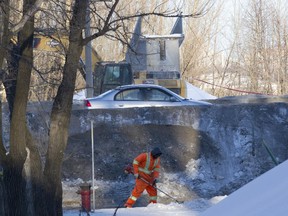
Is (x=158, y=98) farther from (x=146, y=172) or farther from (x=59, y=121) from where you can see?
(x=59, y=121)

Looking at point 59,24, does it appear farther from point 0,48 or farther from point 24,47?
point 0,48

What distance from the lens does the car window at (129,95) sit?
21469mm

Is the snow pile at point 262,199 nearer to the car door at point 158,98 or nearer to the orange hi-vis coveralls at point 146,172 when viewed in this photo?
the orange hi-vis coveralls at point 146,172

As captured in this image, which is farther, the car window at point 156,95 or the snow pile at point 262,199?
the car window at point 156,95

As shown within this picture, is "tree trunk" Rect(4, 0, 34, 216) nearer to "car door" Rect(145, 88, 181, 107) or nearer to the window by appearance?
"car door" Rect(145, 88, 181, 107)

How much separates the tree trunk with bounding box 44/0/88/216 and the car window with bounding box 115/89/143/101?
1071 cm

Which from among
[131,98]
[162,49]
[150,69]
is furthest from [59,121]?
[150,69]

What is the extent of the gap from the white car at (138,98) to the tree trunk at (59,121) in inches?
402

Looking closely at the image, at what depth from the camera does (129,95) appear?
855 inches

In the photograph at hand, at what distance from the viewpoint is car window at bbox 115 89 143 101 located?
21.5 m

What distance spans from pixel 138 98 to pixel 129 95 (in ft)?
0.94

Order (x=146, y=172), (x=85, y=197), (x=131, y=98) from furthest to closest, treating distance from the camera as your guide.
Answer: (x=131, y=98) → (x=146, y=172) → (x=85, y=197)

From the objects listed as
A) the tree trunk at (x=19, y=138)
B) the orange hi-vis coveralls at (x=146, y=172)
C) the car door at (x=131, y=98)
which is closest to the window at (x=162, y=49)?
the car door at (x=131, y=98)

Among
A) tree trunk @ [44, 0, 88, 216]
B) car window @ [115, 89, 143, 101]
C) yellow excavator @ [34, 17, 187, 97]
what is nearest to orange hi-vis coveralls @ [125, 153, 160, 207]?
tree trunk @ [44, 0, 88, 216]
